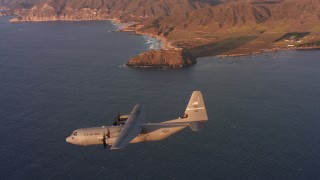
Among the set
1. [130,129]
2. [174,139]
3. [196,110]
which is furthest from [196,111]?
[174,139]

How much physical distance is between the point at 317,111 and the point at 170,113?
204 ft

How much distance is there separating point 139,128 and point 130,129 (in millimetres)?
3443

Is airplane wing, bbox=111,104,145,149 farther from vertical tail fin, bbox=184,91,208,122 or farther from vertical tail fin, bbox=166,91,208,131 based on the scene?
vertical tail fin, bbox=184,91,208,122

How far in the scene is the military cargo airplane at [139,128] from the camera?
9236cm

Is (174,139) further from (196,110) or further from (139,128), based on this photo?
(139,128)

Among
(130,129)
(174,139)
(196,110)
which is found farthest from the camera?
(174,139)

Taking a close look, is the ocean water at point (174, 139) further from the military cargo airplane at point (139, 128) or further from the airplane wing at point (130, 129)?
the airplane wing at point (130, 129)

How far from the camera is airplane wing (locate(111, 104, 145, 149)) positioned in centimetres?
8012

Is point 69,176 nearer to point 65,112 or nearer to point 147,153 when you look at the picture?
point 147,153

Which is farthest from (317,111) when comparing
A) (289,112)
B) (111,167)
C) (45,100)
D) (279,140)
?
(45,100)

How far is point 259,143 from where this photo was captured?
131 m

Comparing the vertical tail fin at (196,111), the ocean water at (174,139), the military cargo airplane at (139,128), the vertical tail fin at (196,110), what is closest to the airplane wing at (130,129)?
the military cargo airplane at (139,128)

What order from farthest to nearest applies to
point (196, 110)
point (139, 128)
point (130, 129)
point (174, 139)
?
1. point (174, 139)
2. point (196, 110)
3. point (139, 128)
4. point (130, 129)

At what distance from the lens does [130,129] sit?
293 ft
